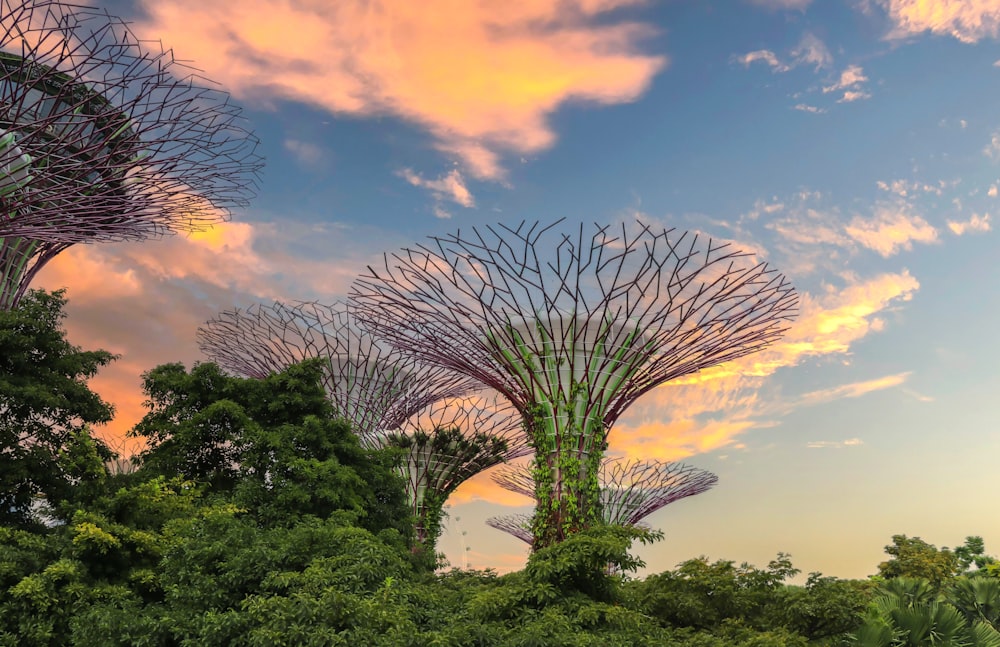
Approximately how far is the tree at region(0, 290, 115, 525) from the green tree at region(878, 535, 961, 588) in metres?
24.8

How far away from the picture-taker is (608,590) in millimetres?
10766

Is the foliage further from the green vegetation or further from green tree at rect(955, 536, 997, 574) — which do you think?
green tree at rect(955, 536, 997, 574)

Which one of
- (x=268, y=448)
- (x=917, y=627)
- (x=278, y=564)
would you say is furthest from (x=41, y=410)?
(x=917, y=627)

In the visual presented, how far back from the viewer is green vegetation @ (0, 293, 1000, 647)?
9852 mm

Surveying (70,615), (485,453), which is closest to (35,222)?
(70,615)

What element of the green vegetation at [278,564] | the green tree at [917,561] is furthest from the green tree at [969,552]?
the green vegetation at [278,564]

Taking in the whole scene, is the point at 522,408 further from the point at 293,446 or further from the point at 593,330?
the point at 293,446

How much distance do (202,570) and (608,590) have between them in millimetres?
5719

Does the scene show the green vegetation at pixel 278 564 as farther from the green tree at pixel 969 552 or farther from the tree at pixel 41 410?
the green tree at pixel 969 552

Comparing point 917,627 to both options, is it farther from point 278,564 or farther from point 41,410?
point 41,410

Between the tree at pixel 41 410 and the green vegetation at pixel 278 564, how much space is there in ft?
0.13

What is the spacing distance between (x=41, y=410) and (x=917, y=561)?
26.5 meters

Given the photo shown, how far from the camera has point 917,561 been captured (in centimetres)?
2656

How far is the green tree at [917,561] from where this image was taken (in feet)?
86.1
